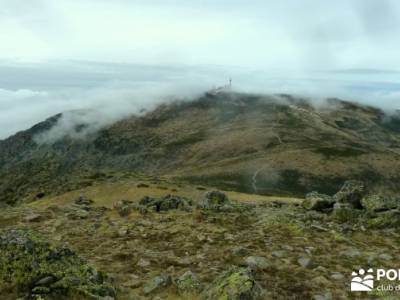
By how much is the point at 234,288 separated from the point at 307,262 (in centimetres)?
491

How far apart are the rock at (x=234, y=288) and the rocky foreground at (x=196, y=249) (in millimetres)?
30

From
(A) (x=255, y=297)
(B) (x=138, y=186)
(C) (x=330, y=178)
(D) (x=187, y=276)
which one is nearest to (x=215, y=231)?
(D) (x=187, y=276)

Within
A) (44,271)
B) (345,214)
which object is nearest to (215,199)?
(345,214)

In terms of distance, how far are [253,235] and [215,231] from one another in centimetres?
187

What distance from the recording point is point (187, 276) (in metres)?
15.5

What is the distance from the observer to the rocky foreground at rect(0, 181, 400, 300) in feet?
44.4

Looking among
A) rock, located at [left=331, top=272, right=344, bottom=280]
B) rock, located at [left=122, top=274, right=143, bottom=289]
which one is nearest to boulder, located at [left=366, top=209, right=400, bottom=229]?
rock, located at [left=331, top=272, right=344, bottom=280]

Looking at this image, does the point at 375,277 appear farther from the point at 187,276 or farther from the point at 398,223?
the point at 398,223

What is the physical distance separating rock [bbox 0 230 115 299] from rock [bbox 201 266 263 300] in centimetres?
302

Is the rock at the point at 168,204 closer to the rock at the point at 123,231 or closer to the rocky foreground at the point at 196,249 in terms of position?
the rocky foreground at the point at 196,249

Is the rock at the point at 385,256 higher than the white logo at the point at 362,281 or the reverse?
the reverse

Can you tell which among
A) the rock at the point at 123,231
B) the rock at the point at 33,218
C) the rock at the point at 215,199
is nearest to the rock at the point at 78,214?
the rock at the point at 33,218

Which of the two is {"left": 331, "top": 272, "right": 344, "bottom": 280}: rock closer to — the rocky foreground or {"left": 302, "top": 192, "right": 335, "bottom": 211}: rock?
the rocky foreground

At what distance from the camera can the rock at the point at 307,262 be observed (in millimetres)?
16906
